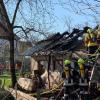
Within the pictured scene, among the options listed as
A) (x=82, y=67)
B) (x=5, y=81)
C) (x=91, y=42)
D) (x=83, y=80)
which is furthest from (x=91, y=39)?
(x=5, y=81)

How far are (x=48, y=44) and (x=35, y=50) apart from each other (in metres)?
1.08

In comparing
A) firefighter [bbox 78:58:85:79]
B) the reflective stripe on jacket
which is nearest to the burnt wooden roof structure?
the reflective stripe on jacket

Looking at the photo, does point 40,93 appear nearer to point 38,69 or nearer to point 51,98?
point 51,98

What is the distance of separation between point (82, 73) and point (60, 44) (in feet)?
16.3

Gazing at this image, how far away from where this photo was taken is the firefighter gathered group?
1570 centimetres

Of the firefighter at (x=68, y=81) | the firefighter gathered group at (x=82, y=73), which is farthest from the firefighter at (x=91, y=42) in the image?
the firefighter at (x=68, y=81)

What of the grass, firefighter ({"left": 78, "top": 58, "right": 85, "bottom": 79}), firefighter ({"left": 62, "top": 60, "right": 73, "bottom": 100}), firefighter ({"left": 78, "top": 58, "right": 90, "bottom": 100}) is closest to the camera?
firefighter ({"left": 78, "top": 58, "right": 90, "bottom": 100})

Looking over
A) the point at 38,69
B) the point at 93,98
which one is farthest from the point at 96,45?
the point at 38,69

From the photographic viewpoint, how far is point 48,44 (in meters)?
22.0

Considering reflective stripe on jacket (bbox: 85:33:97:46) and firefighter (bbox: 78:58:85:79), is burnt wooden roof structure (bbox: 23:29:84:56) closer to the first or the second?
reflective stripe on jacket (bbox: 85:33:97:46)

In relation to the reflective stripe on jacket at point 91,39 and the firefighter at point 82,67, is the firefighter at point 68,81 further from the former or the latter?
the reflective stripe on jacket at point 91,39

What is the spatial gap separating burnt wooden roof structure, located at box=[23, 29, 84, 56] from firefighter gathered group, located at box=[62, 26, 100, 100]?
197 centimetres

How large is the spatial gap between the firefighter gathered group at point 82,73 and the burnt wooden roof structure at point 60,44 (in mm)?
1968

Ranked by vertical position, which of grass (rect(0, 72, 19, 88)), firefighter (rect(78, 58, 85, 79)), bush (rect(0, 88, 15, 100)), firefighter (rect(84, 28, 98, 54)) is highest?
A: firefighter (rect(84, 28, 98, 54))
